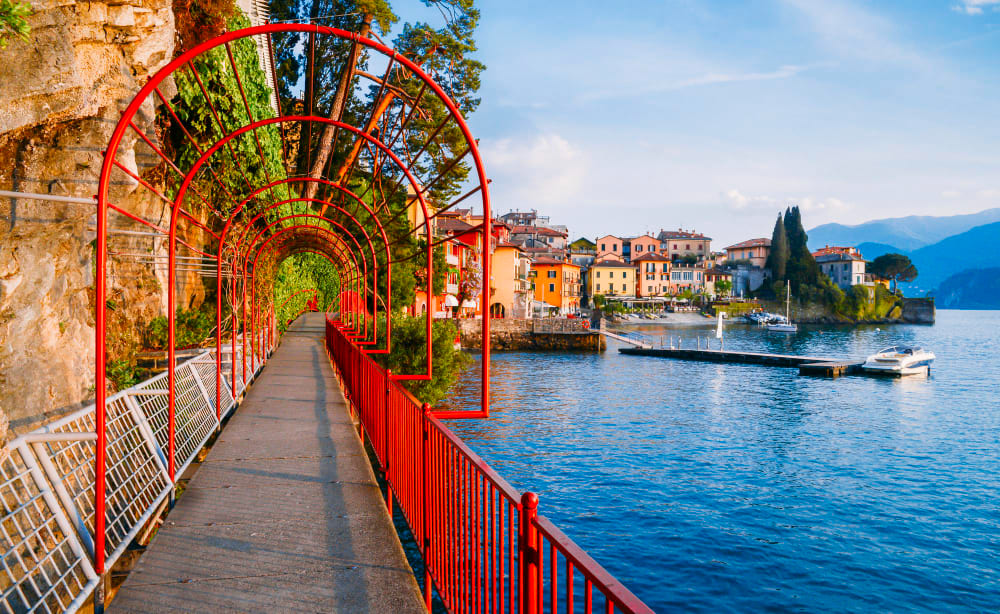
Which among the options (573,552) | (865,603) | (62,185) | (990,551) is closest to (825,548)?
(865,603)

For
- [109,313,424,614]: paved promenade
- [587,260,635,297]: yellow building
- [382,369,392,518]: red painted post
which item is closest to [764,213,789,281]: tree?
[587,260,635,297]: yellow building

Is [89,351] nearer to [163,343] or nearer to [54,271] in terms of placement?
[54,271]

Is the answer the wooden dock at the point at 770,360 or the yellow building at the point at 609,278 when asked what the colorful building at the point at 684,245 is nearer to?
the yellow building at the point at 609,278

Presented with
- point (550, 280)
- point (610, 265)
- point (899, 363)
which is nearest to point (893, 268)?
point (610, 265)

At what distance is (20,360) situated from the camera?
21.5 ft

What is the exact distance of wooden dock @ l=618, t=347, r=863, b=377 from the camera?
134 ft

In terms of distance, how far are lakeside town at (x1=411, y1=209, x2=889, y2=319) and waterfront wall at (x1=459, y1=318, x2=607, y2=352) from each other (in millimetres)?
8685

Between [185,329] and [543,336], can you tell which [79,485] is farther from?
[543,336]

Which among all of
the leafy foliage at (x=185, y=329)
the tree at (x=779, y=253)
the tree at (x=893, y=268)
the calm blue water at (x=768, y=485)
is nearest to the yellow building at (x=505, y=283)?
the calm blue water at (x=768, y=485)

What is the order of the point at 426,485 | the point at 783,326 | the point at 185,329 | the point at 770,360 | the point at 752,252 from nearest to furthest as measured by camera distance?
1. the point at 426,485
2. the point at 185,329
3. the point at 770,360
4. the point at 783,326
5. the point at 752,252

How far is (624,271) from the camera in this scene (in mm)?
110125

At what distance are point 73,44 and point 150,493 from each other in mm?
4888

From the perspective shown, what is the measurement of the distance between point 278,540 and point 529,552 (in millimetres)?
2656

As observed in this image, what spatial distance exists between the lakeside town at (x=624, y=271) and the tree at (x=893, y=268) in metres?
1.43
